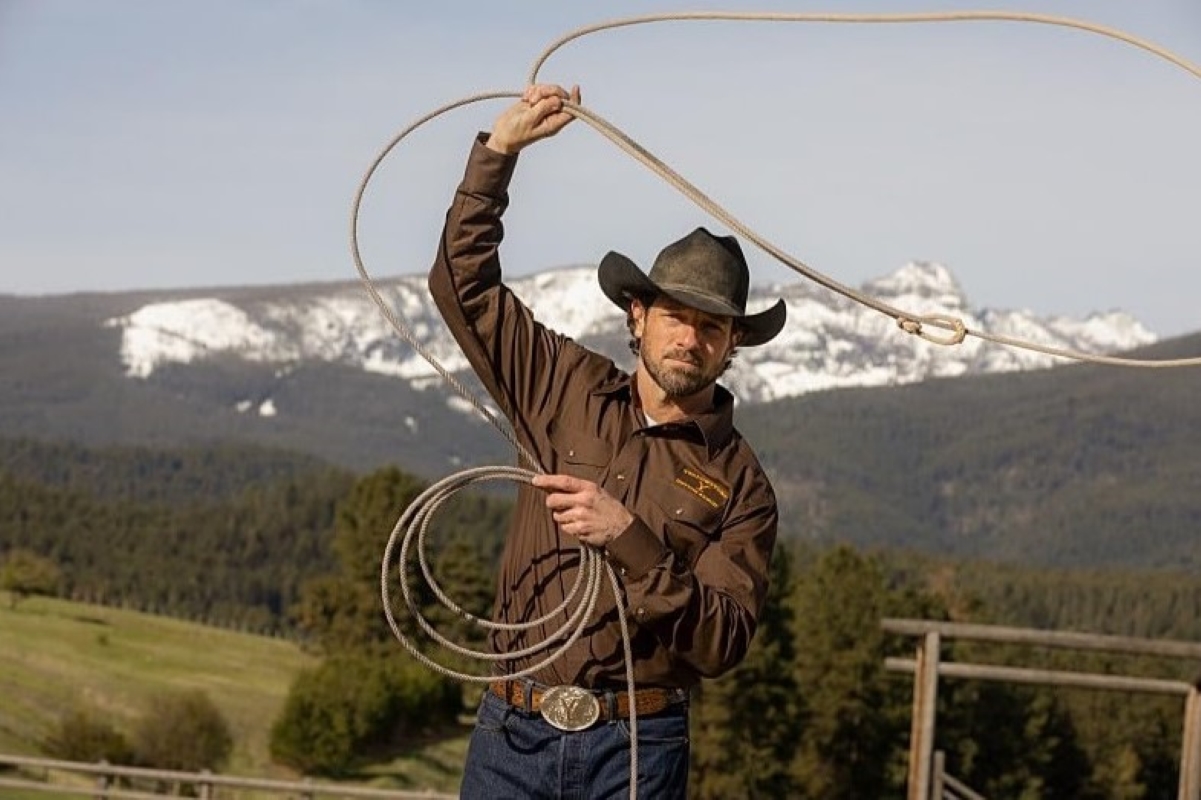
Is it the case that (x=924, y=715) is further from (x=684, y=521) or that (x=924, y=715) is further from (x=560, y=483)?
(x=560, y=483)

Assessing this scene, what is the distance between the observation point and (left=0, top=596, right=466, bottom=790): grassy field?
52.4 metres

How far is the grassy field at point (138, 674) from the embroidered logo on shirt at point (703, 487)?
126ft

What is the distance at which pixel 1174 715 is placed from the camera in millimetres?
59500

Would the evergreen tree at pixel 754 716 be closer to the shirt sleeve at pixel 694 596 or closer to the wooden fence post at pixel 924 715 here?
the wooden fence post at pixel 924 715

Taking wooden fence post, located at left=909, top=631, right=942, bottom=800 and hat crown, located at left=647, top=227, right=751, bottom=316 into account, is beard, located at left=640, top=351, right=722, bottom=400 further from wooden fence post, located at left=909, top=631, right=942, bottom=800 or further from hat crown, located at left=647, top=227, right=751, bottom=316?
wooden fence post, located at left=909, top=631, right=942, bottom=800

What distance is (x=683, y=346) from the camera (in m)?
4.00

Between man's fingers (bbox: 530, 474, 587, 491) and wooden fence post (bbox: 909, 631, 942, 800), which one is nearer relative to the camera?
man's fingers (bbox: 530, 474, 587, 491)

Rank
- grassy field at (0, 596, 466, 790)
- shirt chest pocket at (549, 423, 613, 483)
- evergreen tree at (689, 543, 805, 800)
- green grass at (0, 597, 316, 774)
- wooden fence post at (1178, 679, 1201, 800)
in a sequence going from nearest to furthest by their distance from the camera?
shirt chest pocket at (549, 423, 613, 483), wooden fence post at (1178, 679, 1201, 800), evergreen tree at (689, 543, 805, 800), grassy field at (0, 596, 466, 790), green grass at (0, 597, 316, 774)

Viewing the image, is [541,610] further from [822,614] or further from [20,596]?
[20,596]

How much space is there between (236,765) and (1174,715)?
25.7 m

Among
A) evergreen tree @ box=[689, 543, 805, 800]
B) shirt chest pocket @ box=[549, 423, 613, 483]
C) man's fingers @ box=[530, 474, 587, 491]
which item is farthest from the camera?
evergreen tree @ box=[689, 543, 805, 800]

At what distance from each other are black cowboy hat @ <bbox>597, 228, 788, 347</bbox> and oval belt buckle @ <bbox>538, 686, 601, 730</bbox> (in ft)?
2.44

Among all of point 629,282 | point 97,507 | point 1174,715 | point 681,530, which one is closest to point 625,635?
point 681,530

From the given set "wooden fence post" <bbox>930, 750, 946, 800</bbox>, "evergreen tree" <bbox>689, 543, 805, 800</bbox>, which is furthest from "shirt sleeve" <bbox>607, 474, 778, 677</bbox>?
"evergreen tree" <bbox>689, 543, 805, 800</bbox>
